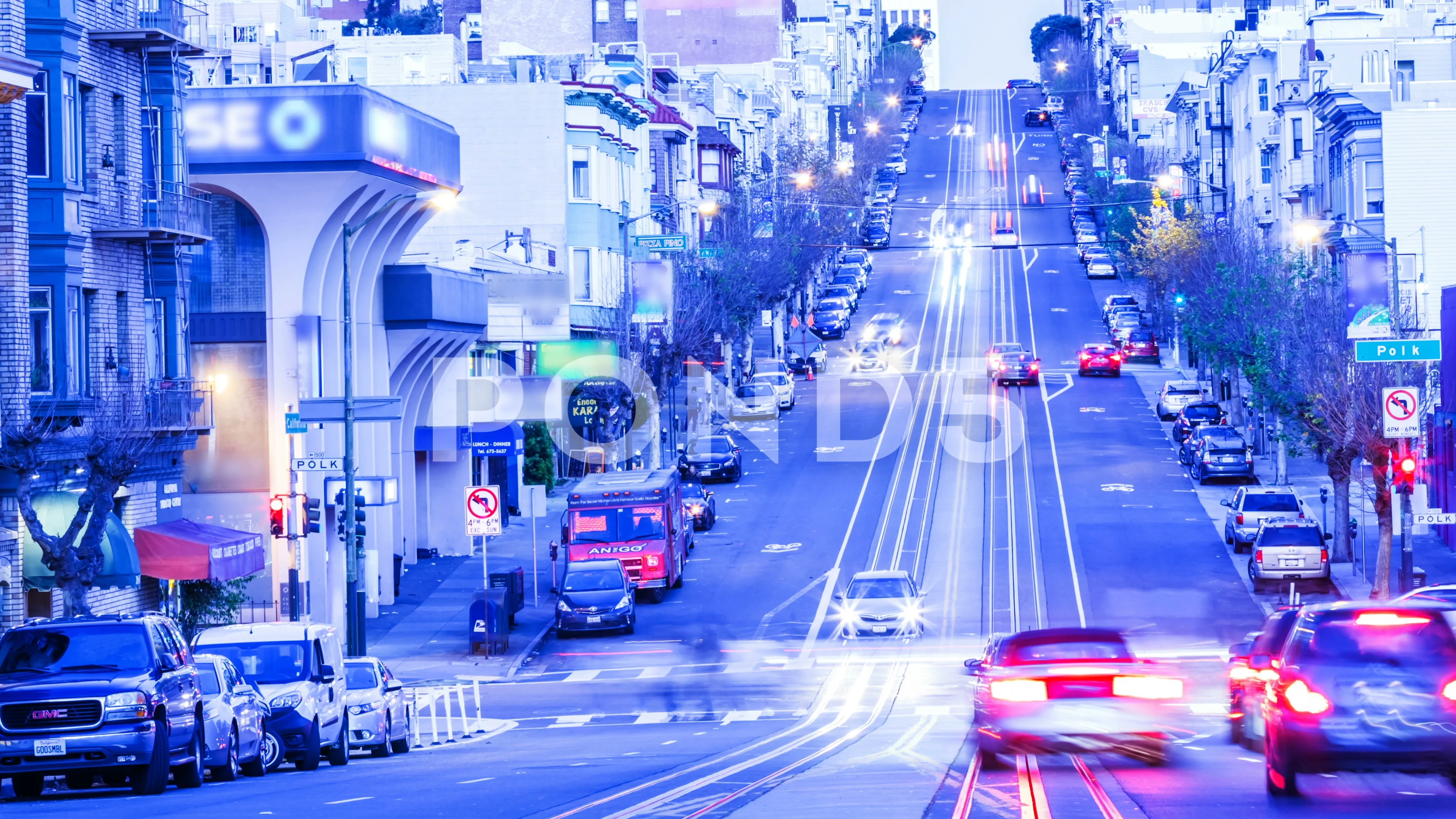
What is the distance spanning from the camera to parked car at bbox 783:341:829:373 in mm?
86125

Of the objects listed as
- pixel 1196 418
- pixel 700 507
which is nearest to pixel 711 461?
pixel 700 507

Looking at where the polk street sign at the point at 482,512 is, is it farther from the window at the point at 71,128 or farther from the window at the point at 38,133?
the window at the point at 38,133

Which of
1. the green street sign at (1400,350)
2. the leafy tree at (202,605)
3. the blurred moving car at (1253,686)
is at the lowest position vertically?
the leafy tree at (202,605)

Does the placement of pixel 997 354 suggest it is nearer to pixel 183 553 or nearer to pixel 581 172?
pixel 581 172

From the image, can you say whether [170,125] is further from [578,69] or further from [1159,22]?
[1159,22]

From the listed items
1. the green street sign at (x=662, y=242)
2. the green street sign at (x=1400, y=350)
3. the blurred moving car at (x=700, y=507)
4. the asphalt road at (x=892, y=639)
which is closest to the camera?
the asphalt road at (x=892, y=639)

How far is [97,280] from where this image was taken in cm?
3095

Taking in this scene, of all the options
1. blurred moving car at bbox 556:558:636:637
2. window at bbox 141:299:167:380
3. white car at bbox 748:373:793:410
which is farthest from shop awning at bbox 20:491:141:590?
white car at bbox 748:373:793:410

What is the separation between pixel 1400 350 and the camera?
3600 centimetres

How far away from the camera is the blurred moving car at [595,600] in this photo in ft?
139

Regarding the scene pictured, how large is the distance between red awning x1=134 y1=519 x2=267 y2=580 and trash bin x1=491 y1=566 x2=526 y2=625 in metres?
9.61

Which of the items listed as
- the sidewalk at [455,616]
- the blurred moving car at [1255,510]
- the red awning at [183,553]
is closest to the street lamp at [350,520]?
the sidewalk at [455,616]

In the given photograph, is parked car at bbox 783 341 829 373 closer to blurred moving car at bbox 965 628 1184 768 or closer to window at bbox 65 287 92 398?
window at bbox 65 287 92 398

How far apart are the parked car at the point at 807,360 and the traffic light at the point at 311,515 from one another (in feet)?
163
